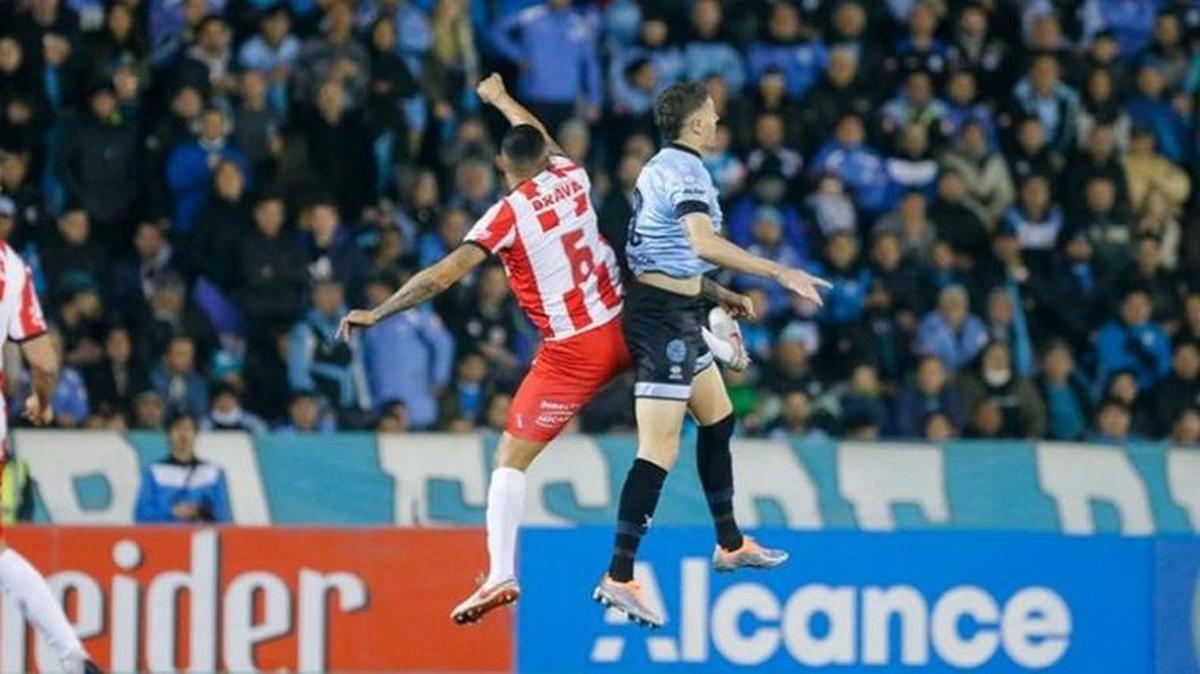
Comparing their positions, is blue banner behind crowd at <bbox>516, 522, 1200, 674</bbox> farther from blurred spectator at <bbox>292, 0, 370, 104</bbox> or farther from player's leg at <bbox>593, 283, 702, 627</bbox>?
blurred spectator at <bbox>292, 0, 370, 104</bbox>

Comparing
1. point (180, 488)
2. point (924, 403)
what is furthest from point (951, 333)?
point (180, 488)

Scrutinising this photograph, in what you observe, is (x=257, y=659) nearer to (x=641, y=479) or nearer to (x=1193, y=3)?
(x=641, y=479)

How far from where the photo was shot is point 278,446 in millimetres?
19609

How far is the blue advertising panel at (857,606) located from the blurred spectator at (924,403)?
11.1 ft

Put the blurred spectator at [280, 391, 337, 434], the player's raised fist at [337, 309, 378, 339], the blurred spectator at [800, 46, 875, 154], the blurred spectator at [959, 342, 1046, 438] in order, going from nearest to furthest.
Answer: the player's raised fist at [337, 309, 378, 339] < the blurred spectator at [280, 391, 337, 434] < the blurred spectator at [959, 342, 1046, 438] < the blurred spectator at [800, 46, 875, 154]

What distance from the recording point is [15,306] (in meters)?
14.0

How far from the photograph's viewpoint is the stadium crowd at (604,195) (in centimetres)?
2066

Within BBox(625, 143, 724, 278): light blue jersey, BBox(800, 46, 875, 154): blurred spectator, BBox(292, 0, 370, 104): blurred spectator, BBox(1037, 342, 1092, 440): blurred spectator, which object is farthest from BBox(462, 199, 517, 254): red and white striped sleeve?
BBox(800, 46, 875, 154): blurred spectator

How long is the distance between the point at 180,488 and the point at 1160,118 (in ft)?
28.2

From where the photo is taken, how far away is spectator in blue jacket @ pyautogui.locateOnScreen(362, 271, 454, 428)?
813 inches

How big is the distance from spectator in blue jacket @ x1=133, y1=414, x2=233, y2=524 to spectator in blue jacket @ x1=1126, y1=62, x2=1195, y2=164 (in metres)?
8.22

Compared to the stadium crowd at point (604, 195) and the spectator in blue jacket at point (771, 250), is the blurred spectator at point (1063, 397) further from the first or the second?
the spectator in blue jacket at point (771, 250)

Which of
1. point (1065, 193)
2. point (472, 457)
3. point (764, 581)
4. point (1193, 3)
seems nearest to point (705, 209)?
point (764, 581)

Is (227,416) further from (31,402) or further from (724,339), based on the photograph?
(724,339)
